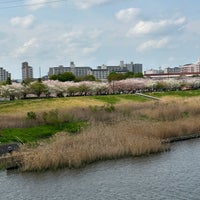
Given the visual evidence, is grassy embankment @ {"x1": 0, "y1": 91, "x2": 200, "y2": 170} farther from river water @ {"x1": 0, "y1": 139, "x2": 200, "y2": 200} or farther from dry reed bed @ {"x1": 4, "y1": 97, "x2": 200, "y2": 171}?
river water @ {"x1": 0, "y1": 139, "x2": 200, "y2": 200}

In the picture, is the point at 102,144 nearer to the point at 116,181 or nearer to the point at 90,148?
the point at 90,148

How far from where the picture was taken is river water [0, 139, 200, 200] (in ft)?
70.5

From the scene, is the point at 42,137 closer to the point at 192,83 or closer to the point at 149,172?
the point at 149,172

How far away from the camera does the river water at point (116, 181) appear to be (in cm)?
2149

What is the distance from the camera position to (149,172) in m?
26.2

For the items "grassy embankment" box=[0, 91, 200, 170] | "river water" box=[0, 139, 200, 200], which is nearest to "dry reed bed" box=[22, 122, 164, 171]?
"grassy embankment" box=[0, 91, 200, 170]

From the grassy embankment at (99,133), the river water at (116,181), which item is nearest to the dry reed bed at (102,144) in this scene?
the grassy embankment at (99,133)

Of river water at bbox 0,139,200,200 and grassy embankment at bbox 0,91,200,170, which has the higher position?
grassy embankment at bbox 0,91,200,170

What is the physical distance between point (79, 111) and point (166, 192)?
29096 millimetres

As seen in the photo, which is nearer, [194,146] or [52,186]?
[52,186]

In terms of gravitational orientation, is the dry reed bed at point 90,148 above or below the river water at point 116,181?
above

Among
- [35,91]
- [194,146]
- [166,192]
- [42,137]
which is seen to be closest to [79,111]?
[42,137]

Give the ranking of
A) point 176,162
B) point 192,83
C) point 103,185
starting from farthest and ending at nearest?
1. point 192,83
2. point 176,162
3. point 103,185

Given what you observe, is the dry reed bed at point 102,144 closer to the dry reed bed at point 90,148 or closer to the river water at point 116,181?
the dry reed bed at point 90,148
